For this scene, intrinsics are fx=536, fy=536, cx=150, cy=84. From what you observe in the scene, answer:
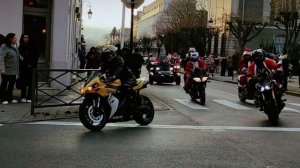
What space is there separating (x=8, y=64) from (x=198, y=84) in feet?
20.3

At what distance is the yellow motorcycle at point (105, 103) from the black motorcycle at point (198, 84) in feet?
20.6

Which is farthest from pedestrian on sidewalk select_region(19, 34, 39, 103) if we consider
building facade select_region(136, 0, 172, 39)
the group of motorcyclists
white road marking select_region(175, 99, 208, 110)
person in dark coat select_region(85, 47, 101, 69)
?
building facade select_region(136, 0, 172, 39)

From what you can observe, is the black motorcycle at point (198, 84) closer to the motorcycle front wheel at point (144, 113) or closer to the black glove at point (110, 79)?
the motorcycle front wheel at point (144, 113)

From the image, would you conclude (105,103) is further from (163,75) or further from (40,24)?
(163,75)

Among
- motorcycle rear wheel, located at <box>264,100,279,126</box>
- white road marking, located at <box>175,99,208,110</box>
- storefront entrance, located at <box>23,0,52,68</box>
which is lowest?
white road marking, located at <box>175,99,208,110</box>

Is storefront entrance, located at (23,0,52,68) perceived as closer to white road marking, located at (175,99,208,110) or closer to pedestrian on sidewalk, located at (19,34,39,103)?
pedestrian on sidewalk, located at (19,34,39,103)

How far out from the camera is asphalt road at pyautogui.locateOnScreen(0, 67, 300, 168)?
706 cm

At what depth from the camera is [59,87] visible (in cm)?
1312

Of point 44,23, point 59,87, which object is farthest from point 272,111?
point 44,23

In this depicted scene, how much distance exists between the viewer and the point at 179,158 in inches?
289

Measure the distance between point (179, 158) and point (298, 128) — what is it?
484cm

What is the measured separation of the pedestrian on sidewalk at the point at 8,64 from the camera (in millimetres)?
13297

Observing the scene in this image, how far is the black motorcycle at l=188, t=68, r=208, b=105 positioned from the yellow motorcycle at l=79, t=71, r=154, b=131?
6289mm

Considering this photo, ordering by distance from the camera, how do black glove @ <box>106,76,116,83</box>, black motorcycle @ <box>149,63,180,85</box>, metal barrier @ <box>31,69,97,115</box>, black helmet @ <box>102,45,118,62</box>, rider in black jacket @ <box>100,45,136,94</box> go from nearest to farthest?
black glove @ <box>106,76,116,83</box>
rider in black jacket @ <box>100,45,136,94</box>
black helmet @ <box>102,45,118,62</box>
metal barrier @ <box>31,69,97,115</box>
black motorcycle @ <box>149,63,180,85</box>
